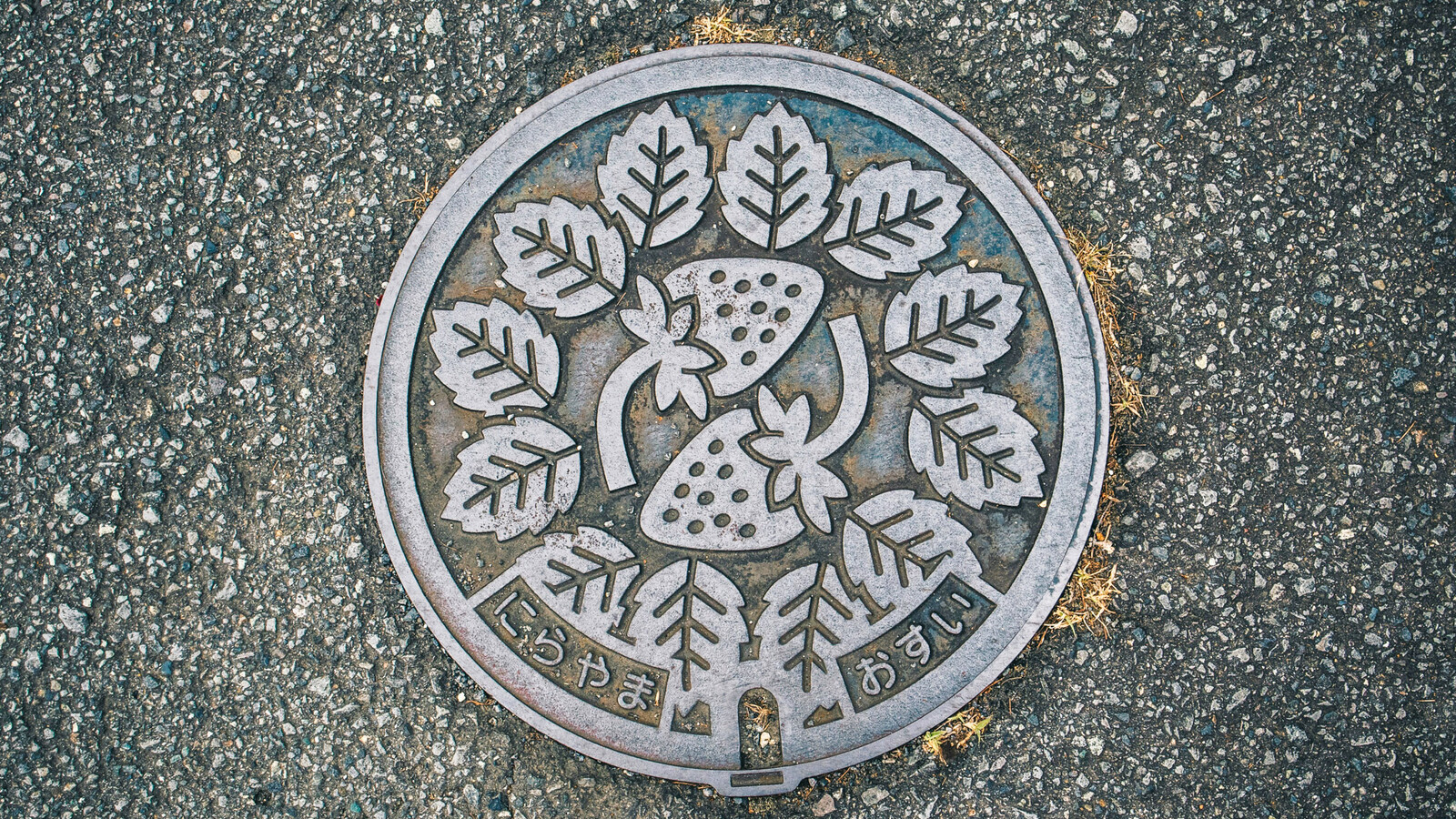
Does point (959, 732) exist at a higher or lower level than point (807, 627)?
lower

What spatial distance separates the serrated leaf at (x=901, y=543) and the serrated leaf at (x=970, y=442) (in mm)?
74

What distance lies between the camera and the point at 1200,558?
81.2 inches

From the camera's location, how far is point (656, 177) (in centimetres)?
205

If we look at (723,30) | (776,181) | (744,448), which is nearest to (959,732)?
(744,448)

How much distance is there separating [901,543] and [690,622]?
53cm

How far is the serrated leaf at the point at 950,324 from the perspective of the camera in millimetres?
1998

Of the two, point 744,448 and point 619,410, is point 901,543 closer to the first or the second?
point 744,448

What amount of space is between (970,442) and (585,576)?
0.97m

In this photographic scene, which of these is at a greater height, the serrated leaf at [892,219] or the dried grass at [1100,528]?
the serrated leaf at [892,219]

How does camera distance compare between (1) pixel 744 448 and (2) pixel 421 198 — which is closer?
(1) pixel 744 448

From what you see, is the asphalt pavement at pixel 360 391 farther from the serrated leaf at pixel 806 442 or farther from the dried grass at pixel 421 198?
the serrated leaf at pixel 806 442

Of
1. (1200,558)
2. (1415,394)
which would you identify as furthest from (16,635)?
(1415,394)

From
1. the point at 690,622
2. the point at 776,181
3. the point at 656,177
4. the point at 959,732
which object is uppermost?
the point at 656,177

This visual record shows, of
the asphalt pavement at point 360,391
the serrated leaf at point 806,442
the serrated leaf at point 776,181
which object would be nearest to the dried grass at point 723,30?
the asphalt pavement at point 360,391
